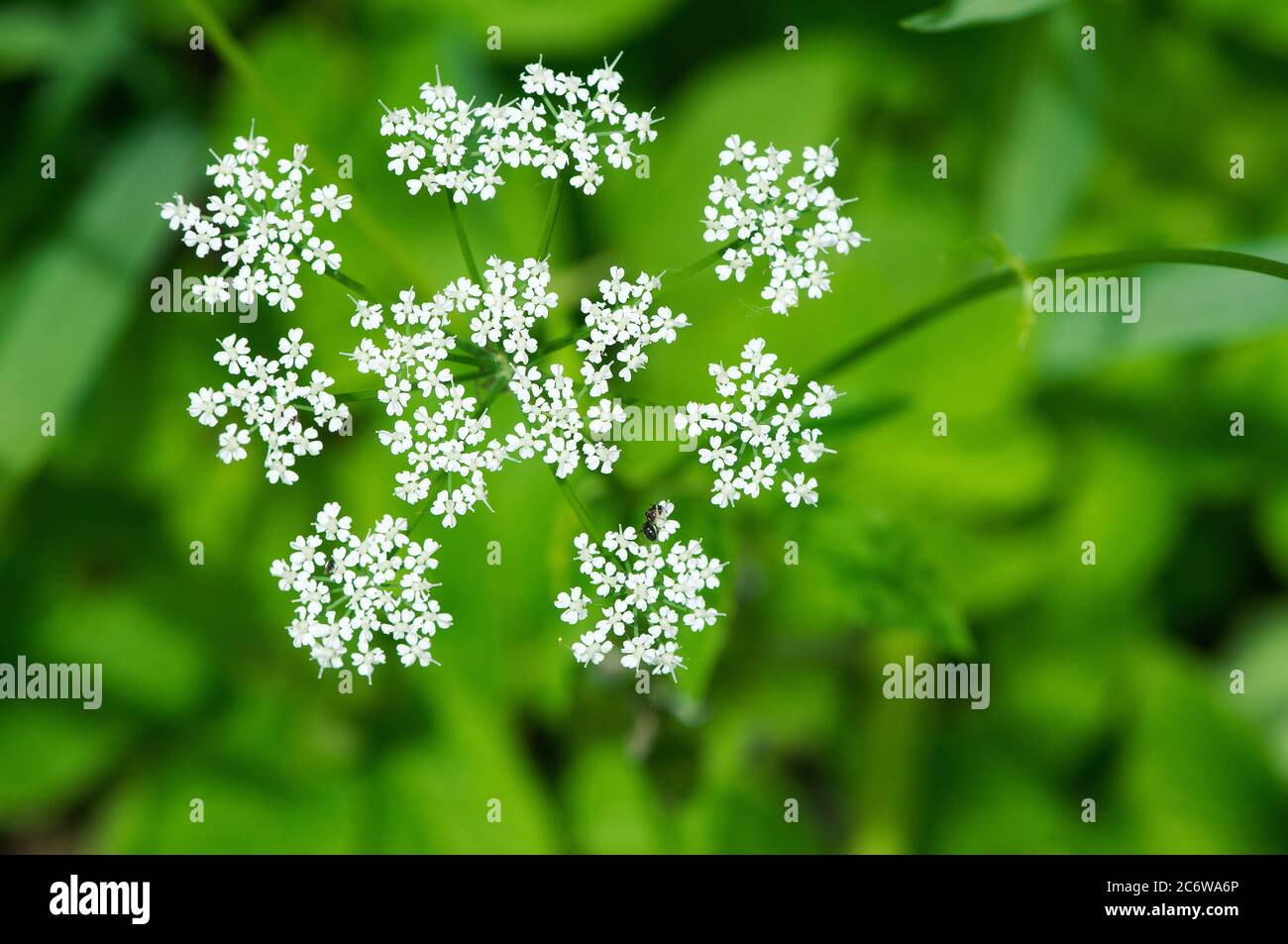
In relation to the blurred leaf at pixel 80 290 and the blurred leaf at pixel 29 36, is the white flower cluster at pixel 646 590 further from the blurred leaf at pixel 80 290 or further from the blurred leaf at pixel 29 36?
the blurred leaf at pixel 29 36

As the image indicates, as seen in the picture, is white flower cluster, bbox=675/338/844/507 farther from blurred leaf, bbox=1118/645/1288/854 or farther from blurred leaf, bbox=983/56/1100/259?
blurred leaf, bbox=1118/645/1288/854

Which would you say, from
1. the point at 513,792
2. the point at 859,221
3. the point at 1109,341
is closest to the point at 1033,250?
the point at 1109,341

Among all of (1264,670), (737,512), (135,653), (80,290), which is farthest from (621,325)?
(1264,670)

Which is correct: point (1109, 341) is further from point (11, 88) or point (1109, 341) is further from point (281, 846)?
point (11, 88)

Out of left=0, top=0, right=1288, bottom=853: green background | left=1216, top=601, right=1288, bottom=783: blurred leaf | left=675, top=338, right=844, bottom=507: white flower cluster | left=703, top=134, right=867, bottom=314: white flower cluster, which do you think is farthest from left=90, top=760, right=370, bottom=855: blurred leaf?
left=1216, top=601, right=1288, bottom=783: blurred leaf

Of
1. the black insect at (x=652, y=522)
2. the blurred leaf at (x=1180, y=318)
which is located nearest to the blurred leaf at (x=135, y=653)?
the black insect at (x=652, y=522)

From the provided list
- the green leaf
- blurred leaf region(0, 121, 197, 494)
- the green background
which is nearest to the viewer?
the green leaf
